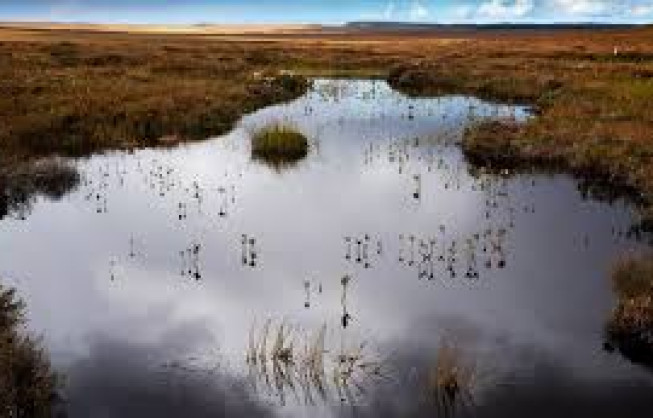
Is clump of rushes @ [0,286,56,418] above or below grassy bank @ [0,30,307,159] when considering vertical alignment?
below

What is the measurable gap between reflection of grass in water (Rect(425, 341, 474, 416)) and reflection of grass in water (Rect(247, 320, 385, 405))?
889mm

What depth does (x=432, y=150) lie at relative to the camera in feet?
116

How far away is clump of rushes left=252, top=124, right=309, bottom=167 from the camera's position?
112ft

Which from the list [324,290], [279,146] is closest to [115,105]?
[279,146]

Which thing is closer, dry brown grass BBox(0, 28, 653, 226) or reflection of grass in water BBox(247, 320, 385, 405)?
reflection of grass in water BBox(247, 320, 385, 405)

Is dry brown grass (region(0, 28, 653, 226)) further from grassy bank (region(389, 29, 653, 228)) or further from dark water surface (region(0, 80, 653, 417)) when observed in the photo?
dark water surface (region(0, 80, 653, 417))

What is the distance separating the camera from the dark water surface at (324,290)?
533 inches

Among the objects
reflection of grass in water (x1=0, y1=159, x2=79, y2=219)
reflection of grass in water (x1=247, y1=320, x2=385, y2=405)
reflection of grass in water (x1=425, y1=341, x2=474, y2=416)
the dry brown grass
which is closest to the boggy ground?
the dry brown grass

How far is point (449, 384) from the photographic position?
1348cm

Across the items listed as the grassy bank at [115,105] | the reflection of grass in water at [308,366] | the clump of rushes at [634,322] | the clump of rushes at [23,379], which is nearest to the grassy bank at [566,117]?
the clump of rushes at [634,322]

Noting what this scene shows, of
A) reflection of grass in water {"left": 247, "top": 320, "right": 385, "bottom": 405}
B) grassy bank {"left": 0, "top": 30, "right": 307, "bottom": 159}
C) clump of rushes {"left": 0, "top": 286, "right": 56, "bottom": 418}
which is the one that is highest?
grassy bank {"left": 0, "top": 30, "right": 307, "bottom": 159}

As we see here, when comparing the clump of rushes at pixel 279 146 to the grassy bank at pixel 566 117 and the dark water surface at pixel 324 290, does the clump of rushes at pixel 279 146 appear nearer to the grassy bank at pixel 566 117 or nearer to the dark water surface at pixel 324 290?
the dark water surface at pixel 324 290

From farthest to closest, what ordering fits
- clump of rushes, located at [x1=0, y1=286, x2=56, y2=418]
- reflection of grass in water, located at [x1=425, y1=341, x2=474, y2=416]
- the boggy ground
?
the boggy ground, reflection of grass in water, located at [x1=425, y1=341, x2=474, y2=416], clump of rushes, located at [x1=0, y1=286, x2=56, y2=418]

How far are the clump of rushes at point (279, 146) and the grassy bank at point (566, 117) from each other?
6.38 meters
